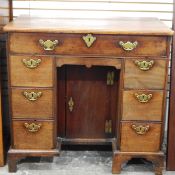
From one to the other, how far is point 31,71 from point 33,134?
1.40 ft

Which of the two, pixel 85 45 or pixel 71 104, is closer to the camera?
pixel 85 45

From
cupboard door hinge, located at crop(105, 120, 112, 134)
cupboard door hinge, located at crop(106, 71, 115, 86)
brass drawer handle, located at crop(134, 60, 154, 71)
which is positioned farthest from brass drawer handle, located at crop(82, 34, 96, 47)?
cupboard door hinge, located at crop(105, 120, 112, 134)

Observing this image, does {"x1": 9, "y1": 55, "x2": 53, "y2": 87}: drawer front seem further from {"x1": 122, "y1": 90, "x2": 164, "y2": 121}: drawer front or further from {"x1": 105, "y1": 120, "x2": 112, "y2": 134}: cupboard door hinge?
{"x1": 105, "y1": 120, "x2": 112, "y2": 134}: cupboard door hinge

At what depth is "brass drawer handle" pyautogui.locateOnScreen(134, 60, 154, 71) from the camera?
2301mm

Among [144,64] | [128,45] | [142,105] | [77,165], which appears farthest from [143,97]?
[77,165]

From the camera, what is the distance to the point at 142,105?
2395mm

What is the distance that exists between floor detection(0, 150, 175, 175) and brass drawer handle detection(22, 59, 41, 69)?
742 mm

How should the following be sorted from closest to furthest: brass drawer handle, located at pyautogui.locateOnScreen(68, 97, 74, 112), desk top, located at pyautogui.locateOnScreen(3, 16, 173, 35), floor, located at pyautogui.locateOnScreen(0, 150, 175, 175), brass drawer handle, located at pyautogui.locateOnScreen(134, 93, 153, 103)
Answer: desk top, located at pyautogui.locateOnScreen(3, 16, 173, 35)
brass drawer handle, located at pyautogui.locateOnScreen(134, 93, 153, 103)
floor, located at pyautogui.locateOnScreen(0, 150, 175, 175)
brass drawer handle, located at pyautogui.locateOnScreen(68, 97, 74, 112)

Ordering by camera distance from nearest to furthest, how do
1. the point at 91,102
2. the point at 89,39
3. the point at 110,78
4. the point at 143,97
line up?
the point at 89,39
the point at 143,97
the point at 110,78
the point at 91,102

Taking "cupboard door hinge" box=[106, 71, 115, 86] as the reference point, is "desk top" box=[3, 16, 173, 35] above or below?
above

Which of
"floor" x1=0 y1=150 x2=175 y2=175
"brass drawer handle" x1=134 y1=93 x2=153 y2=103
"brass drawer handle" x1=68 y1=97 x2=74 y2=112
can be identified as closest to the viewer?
"brass drawer handle" x1=134 y1=93 x2=153 y2=103

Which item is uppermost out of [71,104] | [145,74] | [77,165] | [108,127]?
[145,74]

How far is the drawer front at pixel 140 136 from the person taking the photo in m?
2.43

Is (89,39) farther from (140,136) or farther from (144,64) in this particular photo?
(140,136)
